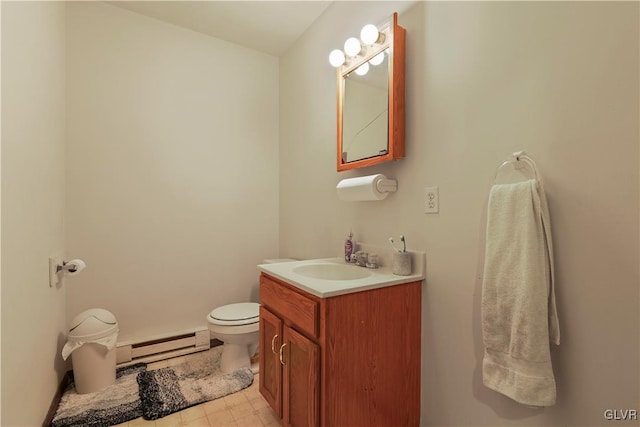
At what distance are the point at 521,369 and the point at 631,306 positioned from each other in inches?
13.7

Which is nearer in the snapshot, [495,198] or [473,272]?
[495,198]

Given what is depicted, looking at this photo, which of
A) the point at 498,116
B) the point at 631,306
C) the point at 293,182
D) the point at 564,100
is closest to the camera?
the point at 631,306

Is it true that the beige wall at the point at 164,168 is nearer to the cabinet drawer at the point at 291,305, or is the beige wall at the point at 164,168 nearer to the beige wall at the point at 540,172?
→ the cabinet drawer at the point at 291,305

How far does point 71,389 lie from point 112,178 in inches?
53.3

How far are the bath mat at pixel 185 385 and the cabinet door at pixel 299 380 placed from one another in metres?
0.61

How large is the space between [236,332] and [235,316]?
107 mm

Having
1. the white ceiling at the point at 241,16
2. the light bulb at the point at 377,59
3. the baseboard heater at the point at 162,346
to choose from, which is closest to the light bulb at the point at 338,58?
the light bulb at the point at 377,59

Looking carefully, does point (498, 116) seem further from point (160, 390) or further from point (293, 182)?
point (160, 390)

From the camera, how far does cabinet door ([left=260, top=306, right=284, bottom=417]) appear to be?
1461 mm

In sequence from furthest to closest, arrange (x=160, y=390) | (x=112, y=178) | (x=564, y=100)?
(x=112, y=178), (x=160, y=390), (x=564, y=100)

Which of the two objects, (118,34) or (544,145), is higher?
(118,34)

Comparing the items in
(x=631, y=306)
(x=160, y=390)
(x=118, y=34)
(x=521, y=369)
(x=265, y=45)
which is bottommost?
(x=160, y=390)

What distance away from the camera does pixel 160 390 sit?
5.90 feet

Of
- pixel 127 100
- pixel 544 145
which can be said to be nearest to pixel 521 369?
pixel 544 145
